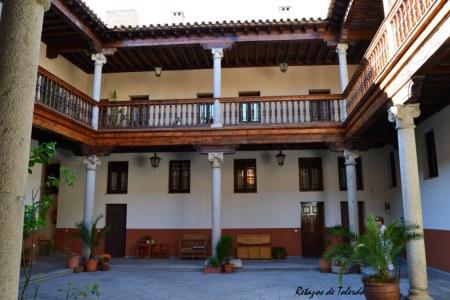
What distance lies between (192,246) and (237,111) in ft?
18.3

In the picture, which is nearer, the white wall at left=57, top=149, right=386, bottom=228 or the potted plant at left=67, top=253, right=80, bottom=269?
the potted plant at left=67, top=253, right=80, bottom=269

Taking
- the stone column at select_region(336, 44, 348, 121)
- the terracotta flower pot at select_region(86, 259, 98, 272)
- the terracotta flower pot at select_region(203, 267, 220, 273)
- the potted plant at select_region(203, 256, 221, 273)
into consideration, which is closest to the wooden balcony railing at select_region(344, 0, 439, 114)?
the stone column at select_region(336, 44, 348, 121)

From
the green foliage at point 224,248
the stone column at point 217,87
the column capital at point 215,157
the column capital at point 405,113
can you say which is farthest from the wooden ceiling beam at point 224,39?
the green foliage at point 224,248

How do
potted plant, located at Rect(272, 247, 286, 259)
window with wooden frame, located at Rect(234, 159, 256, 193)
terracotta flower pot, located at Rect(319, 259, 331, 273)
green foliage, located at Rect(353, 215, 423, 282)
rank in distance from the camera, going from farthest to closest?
window with wooden frame, located at Rect(234, 159, 256, 193) < potted plant, located at Rect(272, 247, 286, 259) < terracotta flower pot, located at Rect(319, 259, 331, 273) < green foliage, located at Rect(353, 215, 423, 282)

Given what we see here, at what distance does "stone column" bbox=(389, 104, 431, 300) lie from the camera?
6840 millimetres

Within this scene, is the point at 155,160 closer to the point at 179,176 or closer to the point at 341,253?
the point at 179,176

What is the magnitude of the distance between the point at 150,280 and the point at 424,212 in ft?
26.7

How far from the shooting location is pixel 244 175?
49.7ft

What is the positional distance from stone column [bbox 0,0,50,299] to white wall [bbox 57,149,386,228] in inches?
529

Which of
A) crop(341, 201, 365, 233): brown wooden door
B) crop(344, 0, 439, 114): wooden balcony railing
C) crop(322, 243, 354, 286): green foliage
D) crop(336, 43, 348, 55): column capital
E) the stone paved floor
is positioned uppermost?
crop(336, 43, 348, 55): column capital

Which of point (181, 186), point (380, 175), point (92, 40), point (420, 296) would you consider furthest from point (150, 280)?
point (380, 175)

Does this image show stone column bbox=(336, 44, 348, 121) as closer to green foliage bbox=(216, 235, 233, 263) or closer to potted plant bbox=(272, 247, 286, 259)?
green foliage bbox=(216, 235, 233, 263)

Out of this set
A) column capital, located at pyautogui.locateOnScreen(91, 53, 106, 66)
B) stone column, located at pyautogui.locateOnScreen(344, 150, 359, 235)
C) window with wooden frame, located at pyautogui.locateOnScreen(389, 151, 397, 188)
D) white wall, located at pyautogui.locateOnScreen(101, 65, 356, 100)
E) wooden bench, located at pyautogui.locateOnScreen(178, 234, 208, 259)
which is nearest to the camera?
stone column, located at pyautogui.locateOnScreen(344, 150, 359, 235)

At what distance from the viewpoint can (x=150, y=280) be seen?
10.3 meters
